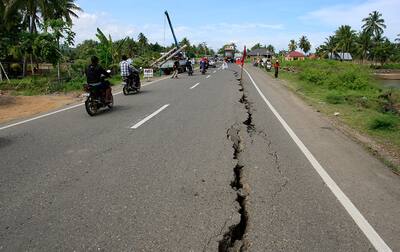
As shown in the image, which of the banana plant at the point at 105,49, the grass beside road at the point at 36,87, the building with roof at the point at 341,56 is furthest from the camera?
the building with roof at the point at 341,56

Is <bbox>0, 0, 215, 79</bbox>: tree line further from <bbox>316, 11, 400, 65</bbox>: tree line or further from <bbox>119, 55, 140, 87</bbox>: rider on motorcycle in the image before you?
<bbox>316, 11, 400, 65</bbox>: tree line

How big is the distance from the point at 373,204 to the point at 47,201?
3844 millimetres

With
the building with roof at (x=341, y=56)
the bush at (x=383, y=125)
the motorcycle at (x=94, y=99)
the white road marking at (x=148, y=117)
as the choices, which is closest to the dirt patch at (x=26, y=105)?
the motorcycle at (x=94, y=99)

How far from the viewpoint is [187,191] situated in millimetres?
4355

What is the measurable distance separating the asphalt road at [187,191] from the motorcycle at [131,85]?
745cm

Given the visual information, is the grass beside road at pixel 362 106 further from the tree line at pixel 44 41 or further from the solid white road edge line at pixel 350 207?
the tree line at pixel 44 41

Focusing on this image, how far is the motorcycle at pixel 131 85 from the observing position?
15.4m

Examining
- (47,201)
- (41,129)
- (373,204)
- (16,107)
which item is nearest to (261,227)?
(373,204)

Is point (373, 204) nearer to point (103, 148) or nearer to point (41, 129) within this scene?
point (103, 148)

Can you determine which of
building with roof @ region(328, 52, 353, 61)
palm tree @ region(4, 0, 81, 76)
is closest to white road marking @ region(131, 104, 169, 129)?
palm tree @ region(4, 0, 81, 76)

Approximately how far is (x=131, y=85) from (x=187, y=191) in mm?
11914

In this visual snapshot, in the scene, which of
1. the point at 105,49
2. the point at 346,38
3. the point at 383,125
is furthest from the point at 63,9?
the point at 346,38

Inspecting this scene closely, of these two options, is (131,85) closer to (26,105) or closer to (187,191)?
(26,105)

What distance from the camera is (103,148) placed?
623 cm
